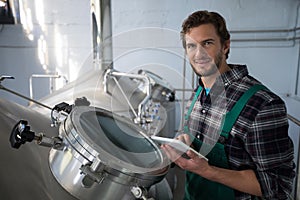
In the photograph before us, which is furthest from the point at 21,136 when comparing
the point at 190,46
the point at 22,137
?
the point at 190,46

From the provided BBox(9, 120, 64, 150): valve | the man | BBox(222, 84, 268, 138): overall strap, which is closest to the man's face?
the man

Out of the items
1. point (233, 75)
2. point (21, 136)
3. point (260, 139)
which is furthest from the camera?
point (233, 75)

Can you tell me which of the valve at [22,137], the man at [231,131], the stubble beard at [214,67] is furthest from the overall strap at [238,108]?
the valve at [22,137]

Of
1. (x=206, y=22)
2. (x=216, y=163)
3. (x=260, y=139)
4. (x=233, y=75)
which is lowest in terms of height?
(x=216, y=163)

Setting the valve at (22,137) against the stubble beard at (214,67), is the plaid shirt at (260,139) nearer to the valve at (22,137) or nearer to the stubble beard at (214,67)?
the stubble beard at (214,67)

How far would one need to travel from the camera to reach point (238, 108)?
0.69 metres

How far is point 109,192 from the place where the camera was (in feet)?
1.75

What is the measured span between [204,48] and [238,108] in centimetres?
19

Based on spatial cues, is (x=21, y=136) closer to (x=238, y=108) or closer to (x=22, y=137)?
(x=22, y=137)

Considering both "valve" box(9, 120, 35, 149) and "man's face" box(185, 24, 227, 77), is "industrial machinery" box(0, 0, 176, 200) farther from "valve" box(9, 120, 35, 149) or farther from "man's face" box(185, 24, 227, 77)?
"man's face" box(185, 24, 227, 77)

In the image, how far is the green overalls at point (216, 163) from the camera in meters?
0.69

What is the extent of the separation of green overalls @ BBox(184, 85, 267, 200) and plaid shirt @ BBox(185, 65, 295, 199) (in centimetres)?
1

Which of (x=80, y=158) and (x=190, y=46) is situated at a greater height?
(x=190, y=46)

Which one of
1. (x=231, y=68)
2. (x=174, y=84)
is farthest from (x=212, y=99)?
(x=174, y=84)
